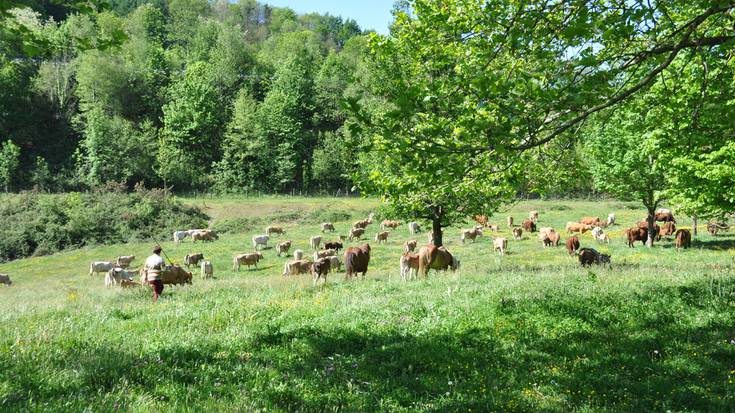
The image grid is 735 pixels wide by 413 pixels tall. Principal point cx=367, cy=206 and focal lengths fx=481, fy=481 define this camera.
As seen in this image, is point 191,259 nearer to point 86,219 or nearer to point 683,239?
point 86,219

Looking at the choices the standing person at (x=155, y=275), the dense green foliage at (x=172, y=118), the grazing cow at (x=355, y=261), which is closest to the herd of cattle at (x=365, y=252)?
the grazing cow at (x=355, y=261)

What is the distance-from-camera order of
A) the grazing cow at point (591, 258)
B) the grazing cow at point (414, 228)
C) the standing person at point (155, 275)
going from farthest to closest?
the grazing cow at point (414, 228) → the grazing cow at point (591, 258) → the standing person at point (155, 275)

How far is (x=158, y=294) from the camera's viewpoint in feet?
49.1

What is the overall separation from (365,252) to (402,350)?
12.9m

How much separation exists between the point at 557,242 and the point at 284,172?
2147 inches

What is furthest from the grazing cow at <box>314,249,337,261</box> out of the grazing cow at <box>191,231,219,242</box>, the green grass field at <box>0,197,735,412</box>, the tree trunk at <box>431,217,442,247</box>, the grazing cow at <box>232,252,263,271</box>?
the grazing cow at <box>191,231,219,242</box>

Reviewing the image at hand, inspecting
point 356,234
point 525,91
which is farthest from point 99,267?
point 525,91

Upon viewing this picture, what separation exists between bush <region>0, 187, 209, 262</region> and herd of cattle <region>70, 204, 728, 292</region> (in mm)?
6631

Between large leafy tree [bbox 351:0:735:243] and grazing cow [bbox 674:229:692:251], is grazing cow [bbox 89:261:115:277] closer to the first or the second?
large leafy tree [bbox 351:0:735:243]

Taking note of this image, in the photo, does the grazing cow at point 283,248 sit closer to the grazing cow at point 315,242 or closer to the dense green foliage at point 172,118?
the grazing cow at point 315,242

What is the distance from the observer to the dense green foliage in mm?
74562

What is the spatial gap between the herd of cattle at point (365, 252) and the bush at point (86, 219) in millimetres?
6631

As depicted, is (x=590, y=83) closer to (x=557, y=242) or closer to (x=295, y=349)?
(x=295, y=349)

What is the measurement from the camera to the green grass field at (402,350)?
5707 millimetres
